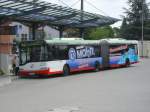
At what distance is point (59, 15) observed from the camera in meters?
33.6

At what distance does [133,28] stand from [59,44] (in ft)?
184

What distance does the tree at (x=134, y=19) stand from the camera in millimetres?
84500

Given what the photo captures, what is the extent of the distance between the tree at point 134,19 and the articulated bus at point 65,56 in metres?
47.1

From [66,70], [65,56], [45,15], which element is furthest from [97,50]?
[66,70]

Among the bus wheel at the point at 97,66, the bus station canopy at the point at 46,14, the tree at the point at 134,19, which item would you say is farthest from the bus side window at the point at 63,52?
the tree at the point at 134,19

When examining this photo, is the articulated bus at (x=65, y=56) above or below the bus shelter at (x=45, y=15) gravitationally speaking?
below

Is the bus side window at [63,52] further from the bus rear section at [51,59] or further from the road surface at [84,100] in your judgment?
the road surface at [84,100]

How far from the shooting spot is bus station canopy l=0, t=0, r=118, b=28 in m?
27.3

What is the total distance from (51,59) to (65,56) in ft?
6.27

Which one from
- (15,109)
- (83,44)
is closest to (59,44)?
(83,44)

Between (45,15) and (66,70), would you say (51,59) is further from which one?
(45,15)

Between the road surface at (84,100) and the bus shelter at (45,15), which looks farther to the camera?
the bus shelter at (45,15)

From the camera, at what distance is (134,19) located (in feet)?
284

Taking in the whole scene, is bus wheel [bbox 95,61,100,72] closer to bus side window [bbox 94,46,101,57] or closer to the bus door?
bus side window [bbox 94,46,101,57]
